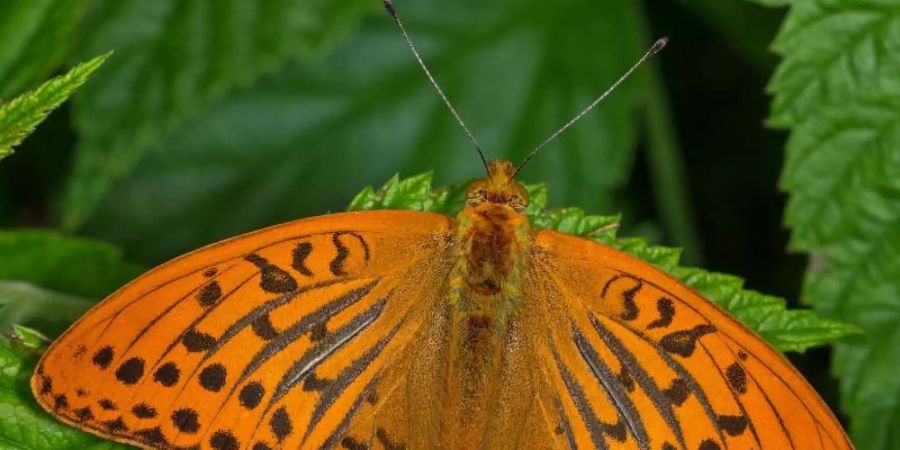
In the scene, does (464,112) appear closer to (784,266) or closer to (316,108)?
(316,108)

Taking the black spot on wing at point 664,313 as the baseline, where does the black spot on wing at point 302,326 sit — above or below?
below

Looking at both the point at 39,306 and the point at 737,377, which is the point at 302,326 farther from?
the point at 737,377

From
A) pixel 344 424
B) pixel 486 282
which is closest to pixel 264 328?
pixel 344 424

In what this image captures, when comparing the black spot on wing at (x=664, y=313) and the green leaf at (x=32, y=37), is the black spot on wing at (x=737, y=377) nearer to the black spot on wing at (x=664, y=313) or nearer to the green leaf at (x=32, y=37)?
the black spot on wing at (x=664, y=313)

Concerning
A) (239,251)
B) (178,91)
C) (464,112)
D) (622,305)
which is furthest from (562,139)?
(239,251)

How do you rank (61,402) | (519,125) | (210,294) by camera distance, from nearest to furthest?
(61,402), (210,294), (519,125)

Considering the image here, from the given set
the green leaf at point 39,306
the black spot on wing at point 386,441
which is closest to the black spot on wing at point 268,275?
the black spot on wing at point 386,441
